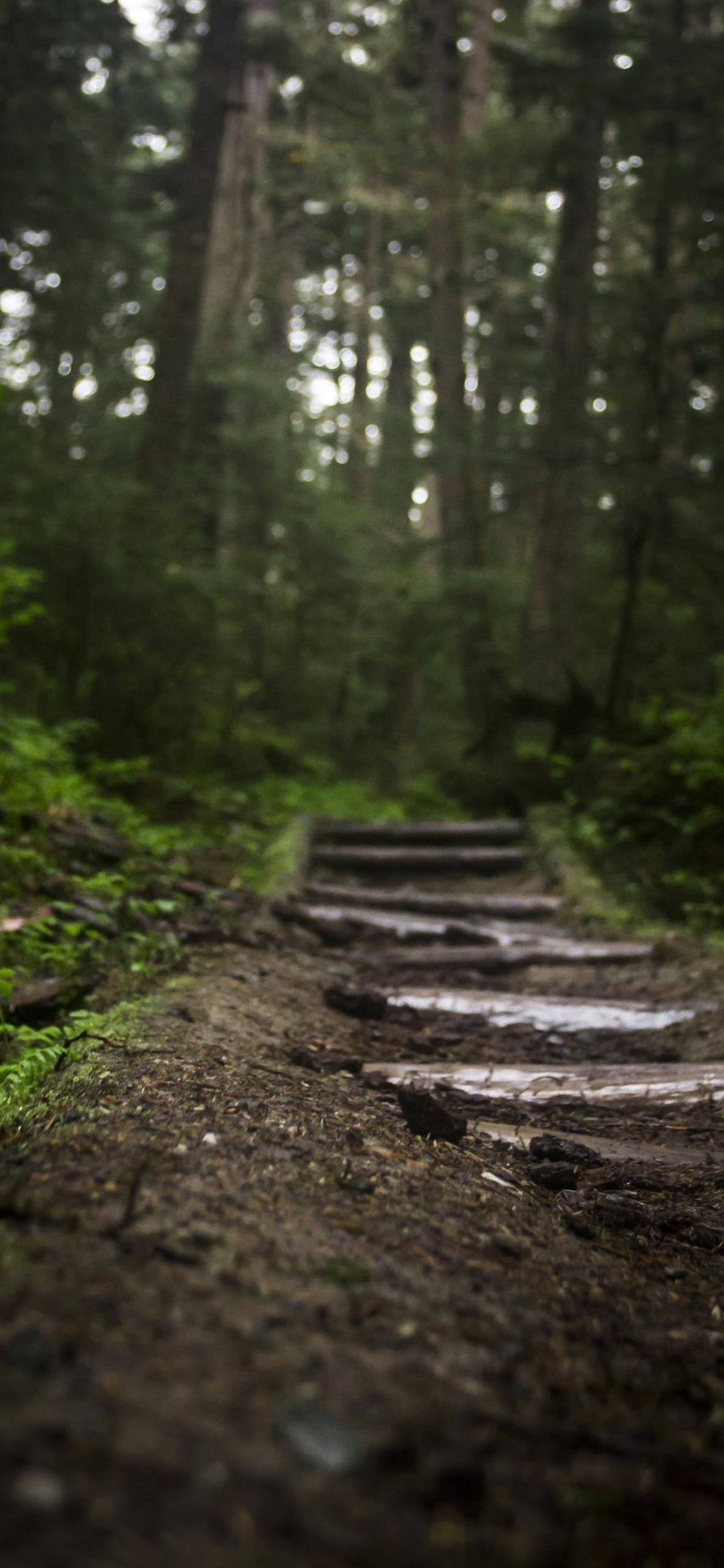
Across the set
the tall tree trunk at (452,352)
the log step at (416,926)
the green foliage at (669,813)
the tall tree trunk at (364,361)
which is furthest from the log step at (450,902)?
the tall tree trunk at (364,361)

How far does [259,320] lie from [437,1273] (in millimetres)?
21791

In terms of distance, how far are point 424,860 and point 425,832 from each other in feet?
1.91

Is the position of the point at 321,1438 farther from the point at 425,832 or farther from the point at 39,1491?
the point at 425,832

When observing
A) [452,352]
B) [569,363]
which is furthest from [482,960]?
[452,352]

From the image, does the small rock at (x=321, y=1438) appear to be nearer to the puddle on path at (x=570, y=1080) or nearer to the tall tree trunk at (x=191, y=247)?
the puddle on path at (x=570, y=1080)

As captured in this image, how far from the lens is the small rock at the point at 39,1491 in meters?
0.97

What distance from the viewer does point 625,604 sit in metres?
9.12

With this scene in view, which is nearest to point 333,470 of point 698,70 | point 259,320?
point 698,70

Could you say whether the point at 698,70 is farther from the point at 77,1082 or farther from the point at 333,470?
the point at 77,1082

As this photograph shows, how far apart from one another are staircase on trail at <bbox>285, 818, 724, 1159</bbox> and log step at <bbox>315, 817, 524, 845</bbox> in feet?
0.04

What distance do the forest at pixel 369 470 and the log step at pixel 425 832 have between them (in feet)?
1.74

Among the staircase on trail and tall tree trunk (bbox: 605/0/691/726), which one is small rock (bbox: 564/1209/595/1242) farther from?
tall tree trunk (bbox: 605/0/691/726)

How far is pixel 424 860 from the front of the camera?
734 centimetres

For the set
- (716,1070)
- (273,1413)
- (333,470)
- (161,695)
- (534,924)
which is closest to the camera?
(273,1413)
